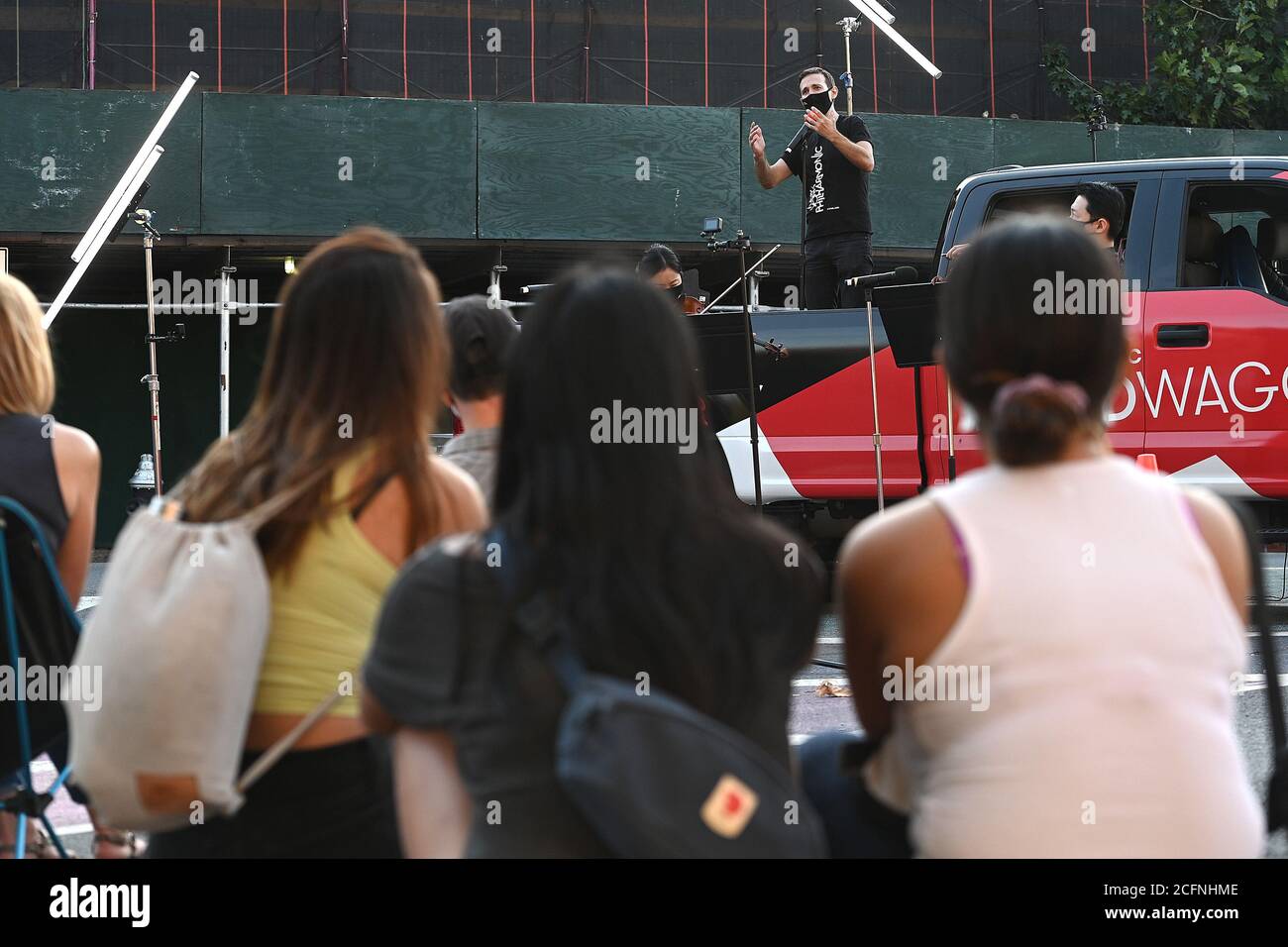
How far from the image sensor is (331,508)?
7.57 feet

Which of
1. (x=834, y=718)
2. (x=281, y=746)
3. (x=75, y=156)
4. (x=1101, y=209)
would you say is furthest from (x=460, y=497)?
(x=75, y=156)

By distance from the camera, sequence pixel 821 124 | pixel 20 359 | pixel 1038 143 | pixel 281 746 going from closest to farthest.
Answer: pixel 281 746, pixel 20 359, pixel 821 124, pixel 1038 143

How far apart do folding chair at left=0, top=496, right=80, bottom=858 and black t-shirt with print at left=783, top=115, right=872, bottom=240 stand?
6.08 metres

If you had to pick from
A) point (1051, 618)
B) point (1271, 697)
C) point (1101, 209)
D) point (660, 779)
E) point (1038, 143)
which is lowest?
point (1271, 697)

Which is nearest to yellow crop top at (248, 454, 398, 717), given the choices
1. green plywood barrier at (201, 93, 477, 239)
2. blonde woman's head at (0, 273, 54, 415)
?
blonde woman's head at (0, 273, 54, 415)

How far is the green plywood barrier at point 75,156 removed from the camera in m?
12.2

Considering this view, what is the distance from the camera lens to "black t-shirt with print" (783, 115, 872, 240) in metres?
8.40

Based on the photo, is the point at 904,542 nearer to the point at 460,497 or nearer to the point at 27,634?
the point at 460,497

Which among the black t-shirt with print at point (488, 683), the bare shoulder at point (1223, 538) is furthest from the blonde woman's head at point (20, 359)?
the bare shoulder at point (1223, 538)

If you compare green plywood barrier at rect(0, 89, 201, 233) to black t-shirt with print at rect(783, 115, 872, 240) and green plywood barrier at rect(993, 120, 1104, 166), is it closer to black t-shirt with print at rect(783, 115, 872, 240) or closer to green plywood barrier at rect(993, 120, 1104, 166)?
black t-shirt with print at rect(783, 115, 872, 240)

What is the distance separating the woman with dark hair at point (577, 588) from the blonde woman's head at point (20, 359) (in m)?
1.65

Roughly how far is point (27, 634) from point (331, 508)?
97cm

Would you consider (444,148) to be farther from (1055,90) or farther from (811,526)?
(1055,90)
